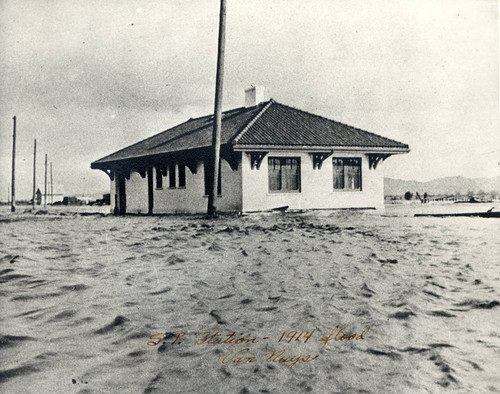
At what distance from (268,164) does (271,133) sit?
43.2 inches

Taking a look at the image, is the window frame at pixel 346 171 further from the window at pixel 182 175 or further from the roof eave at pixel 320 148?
the window at pixel 182 175

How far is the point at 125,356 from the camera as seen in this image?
314 centimetres

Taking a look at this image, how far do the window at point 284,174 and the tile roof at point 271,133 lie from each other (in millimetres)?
764

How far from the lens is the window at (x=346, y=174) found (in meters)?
17.4

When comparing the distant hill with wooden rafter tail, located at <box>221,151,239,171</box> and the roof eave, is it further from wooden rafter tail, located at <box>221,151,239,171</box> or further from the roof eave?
wooden rafter tail, located at <box>221,151,239,171</box>

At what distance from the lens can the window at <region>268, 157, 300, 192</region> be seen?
1617 centimetres

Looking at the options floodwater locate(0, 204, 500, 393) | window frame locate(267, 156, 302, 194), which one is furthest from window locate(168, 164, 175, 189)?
floodwater locate(0, 204, 500, 393)

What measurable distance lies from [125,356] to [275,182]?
13282 millimetres

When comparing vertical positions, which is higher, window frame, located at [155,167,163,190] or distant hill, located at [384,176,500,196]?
distant hill, located at [384,176,500,196]

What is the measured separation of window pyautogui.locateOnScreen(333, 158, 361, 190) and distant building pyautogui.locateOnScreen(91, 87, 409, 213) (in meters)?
0.04

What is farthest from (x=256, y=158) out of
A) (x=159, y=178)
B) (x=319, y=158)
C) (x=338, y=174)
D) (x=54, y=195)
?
(x=54, y=195)

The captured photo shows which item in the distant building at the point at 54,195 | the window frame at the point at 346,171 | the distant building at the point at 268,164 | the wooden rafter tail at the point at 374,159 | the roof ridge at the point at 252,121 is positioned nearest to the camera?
the roof ridge at the point at 252,121

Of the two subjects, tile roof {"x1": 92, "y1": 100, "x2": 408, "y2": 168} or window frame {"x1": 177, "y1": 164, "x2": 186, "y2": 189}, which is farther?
window frame {"x1": 177, "y1": 164, "x2": 186, "y2": 189}

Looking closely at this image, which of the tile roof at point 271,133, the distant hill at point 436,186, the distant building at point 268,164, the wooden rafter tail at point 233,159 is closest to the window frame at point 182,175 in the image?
the distant building at point 268,164
